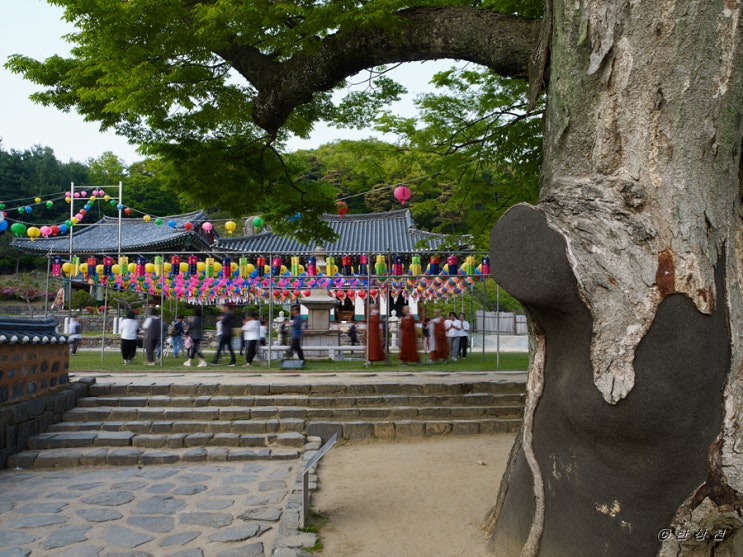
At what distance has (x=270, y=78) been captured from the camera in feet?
16.8

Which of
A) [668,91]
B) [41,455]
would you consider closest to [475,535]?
[668,91]

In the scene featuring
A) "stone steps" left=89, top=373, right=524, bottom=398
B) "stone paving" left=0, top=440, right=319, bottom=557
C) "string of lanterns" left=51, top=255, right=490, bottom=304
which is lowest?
"stone paving" left=0, top=440, right=319, bottom=557

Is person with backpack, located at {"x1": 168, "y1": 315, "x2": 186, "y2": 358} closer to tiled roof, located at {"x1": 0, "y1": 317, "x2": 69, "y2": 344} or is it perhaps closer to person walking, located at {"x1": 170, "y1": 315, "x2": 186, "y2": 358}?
person walking, located at {"x1": 170, "y1": 315, "x2": 186, "y2": 358}

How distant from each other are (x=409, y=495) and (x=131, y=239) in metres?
26.4

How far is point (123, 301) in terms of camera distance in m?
26.4

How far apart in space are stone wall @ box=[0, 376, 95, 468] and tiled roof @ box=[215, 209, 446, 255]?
19.7 meters

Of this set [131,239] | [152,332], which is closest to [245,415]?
[152,332]

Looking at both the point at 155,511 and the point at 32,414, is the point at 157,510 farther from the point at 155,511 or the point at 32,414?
the point at 32,414

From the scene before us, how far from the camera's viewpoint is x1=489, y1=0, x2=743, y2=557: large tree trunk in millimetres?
2543

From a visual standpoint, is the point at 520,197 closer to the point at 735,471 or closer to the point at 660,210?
the point at 660,210

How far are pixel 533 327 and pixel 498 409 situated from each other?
576 cm

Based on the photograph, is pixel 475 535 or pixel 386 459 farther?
pixel 386 459

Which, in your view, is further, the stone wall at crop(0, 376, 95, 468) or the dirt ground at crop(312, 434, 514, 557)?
the stone wall at crop(0, 376, 95, 468)

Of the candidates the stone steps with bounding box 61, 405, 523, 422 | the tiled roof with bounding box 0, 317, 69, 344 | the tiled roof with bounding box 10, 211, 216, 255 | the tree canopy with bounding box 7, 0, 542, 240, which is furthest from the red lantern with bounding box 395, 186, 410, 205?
the tiled roof with bounding box 10, 211, 216, 255
